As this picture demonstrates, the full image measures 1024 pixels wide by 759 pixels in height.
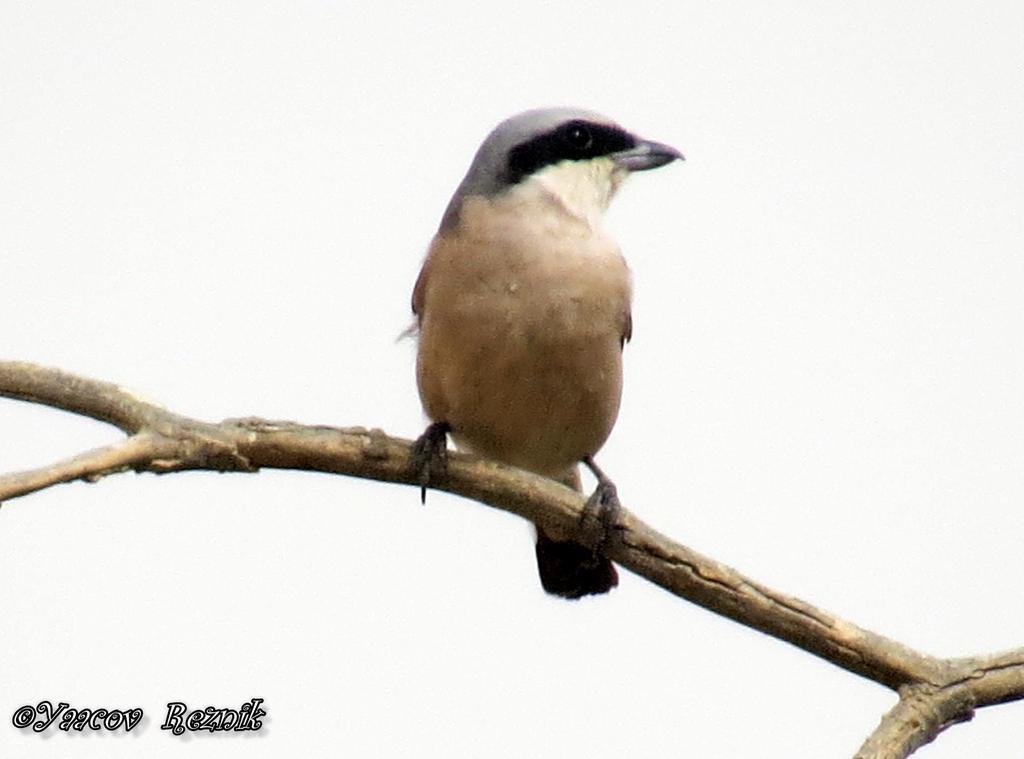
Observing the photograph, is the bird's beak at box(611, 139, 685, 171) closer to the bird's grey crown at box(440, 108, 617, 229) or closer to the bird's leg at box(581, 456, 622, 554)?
the bird's grey crown at box(440, 108, 617, 229)

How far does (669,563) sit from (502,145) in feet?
6.60

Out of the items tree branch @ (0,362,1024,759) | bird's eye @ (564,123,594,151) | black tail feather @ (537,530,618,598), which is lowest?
black tail feather @ (537,530,618,598)

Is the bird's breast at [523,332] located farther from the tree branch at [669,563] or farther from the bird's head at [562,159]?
the tree branch at [669,563]

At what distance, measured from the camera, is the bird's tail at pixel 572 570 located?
635cm

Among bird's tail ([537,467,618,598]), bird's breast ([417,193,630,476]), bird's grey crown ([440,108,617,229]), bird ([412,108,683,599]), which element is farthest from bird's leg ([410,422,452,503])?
bird's tail ([537,467,618,598])

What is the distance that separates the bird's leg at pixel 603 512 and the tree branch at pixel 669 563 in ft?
0.58

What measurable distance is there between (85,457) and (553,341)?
1.90 metres

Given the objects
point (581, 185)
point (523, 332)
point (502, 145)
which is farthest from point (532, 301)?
point (502, 145)

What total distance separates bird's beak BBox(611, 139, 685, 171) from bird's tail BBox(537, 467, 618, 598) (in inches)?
52.7

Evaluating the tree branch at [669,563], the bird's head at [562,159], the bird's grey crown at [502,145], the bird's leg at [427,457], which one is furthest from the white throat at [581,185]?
the tree branch at [669,563]

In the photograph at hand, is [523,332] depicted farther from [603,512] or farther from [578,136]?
[578,136]

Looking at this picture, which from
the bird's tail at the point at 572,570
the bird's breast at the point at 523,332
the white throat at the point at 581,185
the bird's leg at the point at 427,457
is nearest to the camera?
the bird's leg at the point at 427,457

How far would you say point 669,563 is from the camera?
478 cm

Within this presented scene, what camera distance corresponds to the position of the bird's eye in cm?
589
